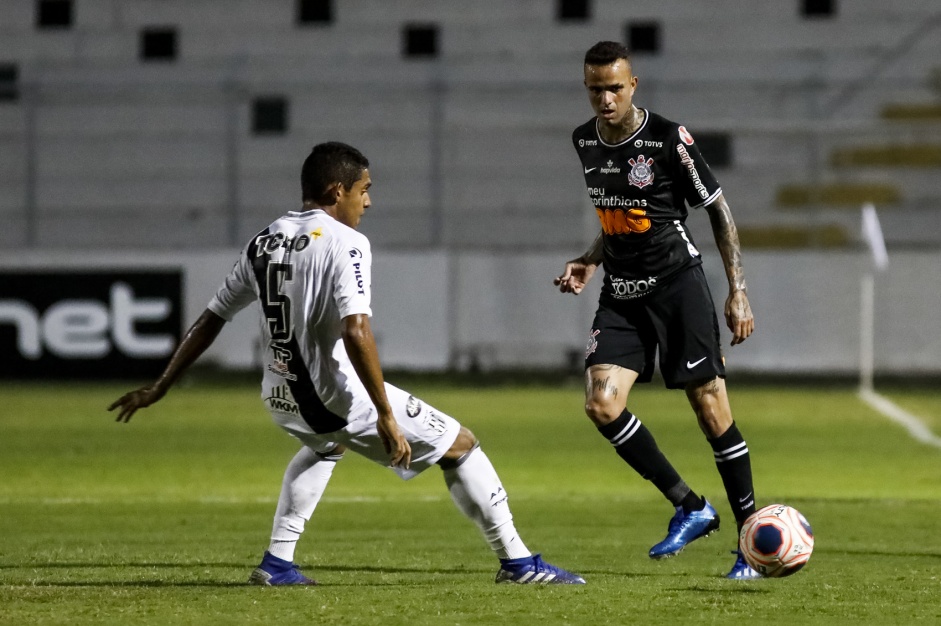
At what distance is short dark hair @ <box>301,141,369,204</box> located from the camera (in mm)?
5707

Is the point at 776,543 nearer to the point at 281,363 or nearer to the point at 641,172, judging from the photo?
the point at 641,172

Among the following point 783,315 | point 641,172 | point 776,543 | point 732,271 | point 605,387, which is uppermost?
point 641,172

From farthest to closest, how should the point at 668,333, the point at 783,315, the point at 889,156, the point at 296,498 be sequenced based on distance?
1. the point at 889,156
2. the point at 783,315
3. the point at 668,333
4. the point at 296,498

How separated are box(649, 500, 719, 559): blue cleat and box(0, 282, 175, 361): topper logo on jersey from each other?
1369 cm

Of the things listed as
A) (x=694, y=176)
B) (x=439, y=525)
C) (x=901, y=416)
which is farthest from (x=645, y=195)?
(x=901, y=416)

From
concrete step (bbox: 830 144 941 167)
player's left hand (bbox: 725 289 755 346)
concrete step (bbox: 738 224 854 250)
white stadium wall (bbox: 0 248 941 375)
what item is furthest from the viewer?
concrete step (bbox: 830 144 941 167)

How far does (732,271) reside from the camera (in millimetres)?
6434

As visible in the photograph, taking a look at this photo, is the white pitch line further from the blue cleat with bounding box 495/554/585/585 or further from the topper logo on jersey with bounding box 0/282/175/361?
the topper logo on jersey with bounding box 0/282/175/361

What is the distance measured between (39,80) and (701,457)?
1748 cm

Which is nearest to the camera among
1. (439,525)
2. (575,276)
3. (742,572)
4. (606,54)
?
(742,572)

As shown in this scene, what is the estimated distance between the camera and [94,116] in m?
24.8

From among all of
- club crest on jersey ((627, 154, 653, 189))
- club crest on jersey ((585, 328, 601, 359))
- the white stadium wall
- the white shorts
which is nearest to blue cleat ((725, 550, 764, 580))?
club crest on jersey ((585, 328, 601, 359))

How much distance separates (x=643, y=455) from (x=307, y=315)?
6.16 ft

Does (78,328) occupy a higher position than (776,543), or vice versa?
(776,543)
